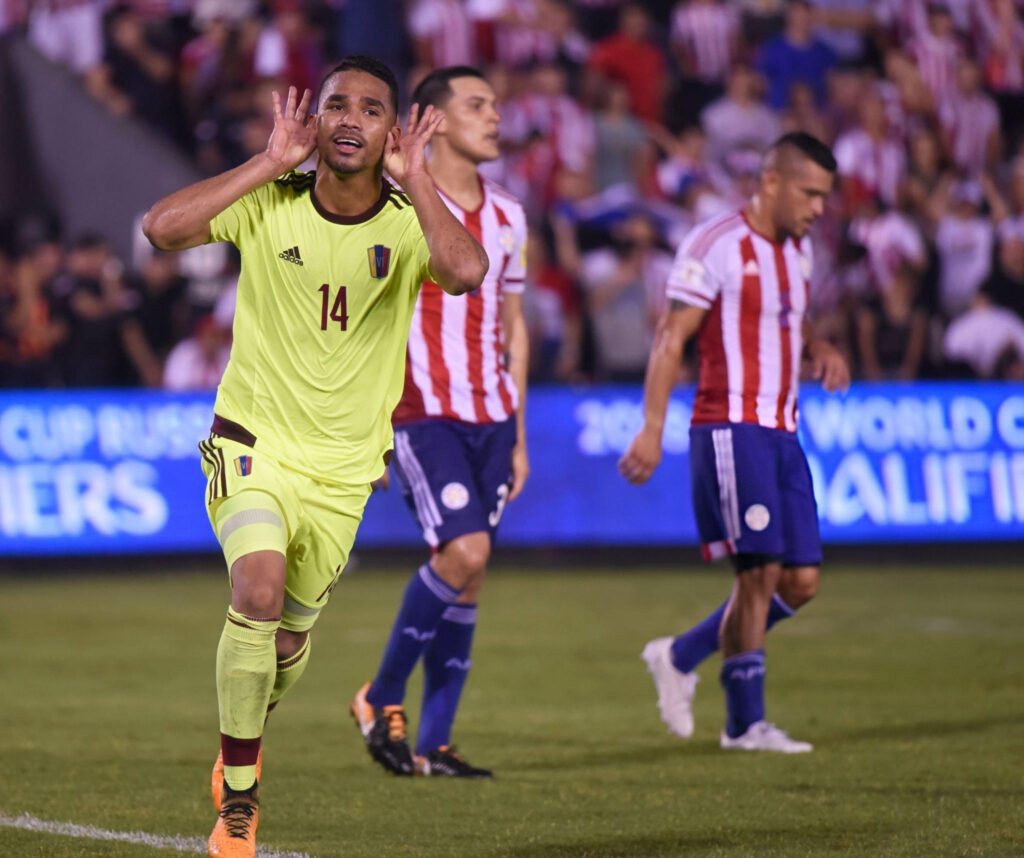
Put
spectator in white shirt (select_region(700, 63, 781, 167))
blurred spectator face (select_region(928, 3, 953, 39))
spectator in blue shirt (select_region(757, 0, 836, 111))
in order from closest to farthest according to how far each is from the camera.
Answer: spectator in white shirt (select_region(700, 63, 781, 167))
spectator in blue shirt (select_region(757, 0, 836, 111))
blurred spectator face (select_region(928, 3, 953, 39))

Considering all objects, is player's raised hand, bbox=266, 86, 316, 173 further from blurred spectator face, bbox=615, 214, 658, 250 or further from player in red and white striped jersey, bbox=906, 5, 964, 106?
player in red and white striped jersey, bbox=906, 5, 964, 106

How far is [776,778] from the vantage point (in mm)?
6773

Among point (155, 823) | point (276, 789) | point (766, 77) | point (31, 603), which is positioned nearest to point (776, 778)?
point (276, 789)

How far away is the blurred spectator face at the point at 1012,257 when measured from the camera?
16.5 m

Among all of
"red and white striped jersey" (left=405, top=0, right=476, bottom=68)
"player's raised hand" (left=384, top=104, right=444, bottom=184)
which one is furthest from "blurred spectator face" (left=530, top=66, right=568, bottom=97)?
"player's raised hand" (left=384, top=104, right=444, bottom=184)

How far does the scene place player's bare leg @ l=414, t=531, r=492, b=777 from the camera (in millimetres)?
6949

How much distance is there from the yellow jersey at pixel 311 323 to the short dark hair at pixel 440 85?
6.58 ft

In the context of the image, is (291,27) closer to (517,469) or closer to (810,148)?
(810,148)

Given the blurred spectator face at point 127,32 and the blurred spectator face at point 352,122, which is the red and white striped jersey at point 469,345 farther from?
the blurred spectator face at point 127,32

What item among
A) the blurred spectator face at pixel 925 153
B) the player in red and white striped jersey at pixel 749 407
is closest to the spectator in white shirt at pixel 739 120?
the blurred spectator face at pixel 925 153

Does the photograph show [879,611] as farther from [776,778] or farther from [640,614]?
[776,778]

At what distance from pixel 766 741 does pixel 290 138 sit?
3.42 meters

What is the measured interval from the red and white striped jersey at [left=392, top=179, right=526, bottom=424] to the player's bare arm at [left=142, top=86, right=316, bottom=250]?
2.06 meters

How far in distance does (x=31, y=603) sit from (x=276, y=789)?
6568 millimetres
